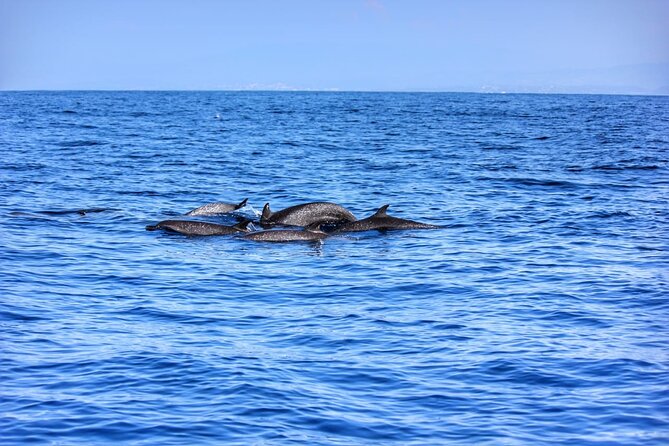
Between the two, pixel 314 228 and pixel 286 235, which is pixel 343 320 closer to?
pixel 286 235

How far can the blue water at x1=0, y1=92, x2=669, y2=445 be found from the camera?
9.55 m

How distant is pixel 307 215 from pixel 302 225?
1.01ft

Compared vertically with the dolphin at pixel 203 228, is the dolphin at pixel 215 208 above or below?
above

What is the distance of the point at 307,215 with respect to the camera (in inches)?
869

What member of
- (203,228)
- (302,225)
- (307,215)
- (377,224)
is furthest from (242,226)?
(377,224)

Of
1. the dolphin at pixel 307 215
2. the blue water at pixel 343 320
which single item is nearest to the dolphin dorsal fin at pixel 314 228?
the blue water at pixel 343 320

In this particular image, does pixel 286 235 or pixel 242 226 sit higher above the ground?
pixel 242 226

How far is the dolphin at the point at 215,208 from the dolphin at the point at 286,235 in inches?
137

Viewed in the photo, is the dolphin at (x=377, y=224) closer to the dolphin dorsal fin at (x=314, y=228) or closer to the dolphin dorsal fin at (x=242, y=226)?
the dolphin dorsal fin at (x=314, y=228)

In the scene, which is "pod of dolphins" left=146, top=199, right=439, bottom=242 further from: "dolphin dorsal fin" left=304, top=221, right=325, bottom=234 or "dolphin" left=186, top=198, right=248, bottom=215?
"dolphin" left=186, top=198, right=248, bottom=215

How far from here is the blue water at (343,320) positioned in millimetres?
9555

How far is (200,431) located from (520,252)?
11.7m

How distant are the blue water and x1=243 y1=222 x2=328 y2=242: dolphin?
1.42 feet

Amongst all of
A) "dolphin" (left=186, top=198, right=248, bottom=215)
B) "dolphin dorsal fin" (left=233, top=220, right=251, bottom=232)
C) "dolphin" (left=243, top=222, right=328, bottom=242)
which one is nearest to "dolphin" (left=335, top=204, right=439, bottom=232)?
"dolphin" (left=243, top=222, right=328, bottom=242)
